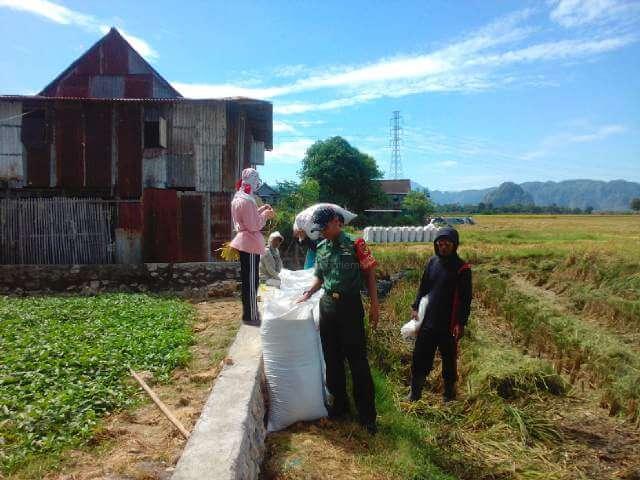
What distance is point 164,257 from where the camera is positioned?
11.9 m

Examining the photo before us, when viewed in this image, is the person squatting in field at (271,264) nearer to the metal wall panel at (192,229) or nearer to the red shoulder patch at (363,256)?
the red shoulder patch at (363,256)

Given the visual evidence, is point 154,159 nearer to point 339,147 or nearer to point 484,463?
point 484,463

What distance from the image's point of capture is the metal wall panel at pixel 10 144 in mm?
12078

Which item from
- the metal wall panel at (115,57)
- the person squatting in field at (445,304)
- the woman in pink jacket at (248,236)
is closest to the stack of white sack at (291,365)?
the person squatting in field at (445,304)

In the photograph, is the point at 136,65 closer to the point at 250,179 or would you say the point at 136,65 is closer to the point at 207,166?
the point at 207,166

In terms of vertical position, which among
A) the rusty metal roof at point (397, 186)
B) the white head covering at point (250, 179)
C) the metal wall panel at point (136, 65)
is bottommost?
the white head covering at point (250, 179)

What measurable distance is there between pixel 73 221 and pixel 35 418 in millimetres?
9532

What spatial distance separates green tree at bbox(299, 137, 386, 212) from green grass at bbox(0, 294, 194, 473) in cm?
3642

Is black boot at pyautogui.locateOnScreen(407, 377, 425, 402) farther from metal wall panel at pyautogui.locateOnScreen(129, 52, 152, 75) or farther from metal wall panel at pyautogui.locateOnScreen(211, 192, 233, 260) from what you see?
metal wall panel at pyautogui.locateOnScreen(129, 52, 152, 75)

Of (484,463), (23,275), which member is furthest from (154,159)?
(484,463)

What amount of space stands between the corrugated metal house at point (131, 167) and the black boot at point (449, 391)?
28.5 feet

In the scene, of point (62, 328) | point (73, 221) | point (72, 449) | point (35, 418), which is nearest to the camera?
point (72, 449)

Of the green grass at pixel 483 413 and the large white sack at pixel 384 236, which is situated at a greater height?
the large white sack at pixel 384 236

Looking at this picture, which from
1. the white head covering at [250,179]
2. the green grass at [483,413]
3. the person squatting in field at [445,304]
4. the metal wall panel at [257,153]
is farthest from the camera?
the metal wall panel at [257,153]
